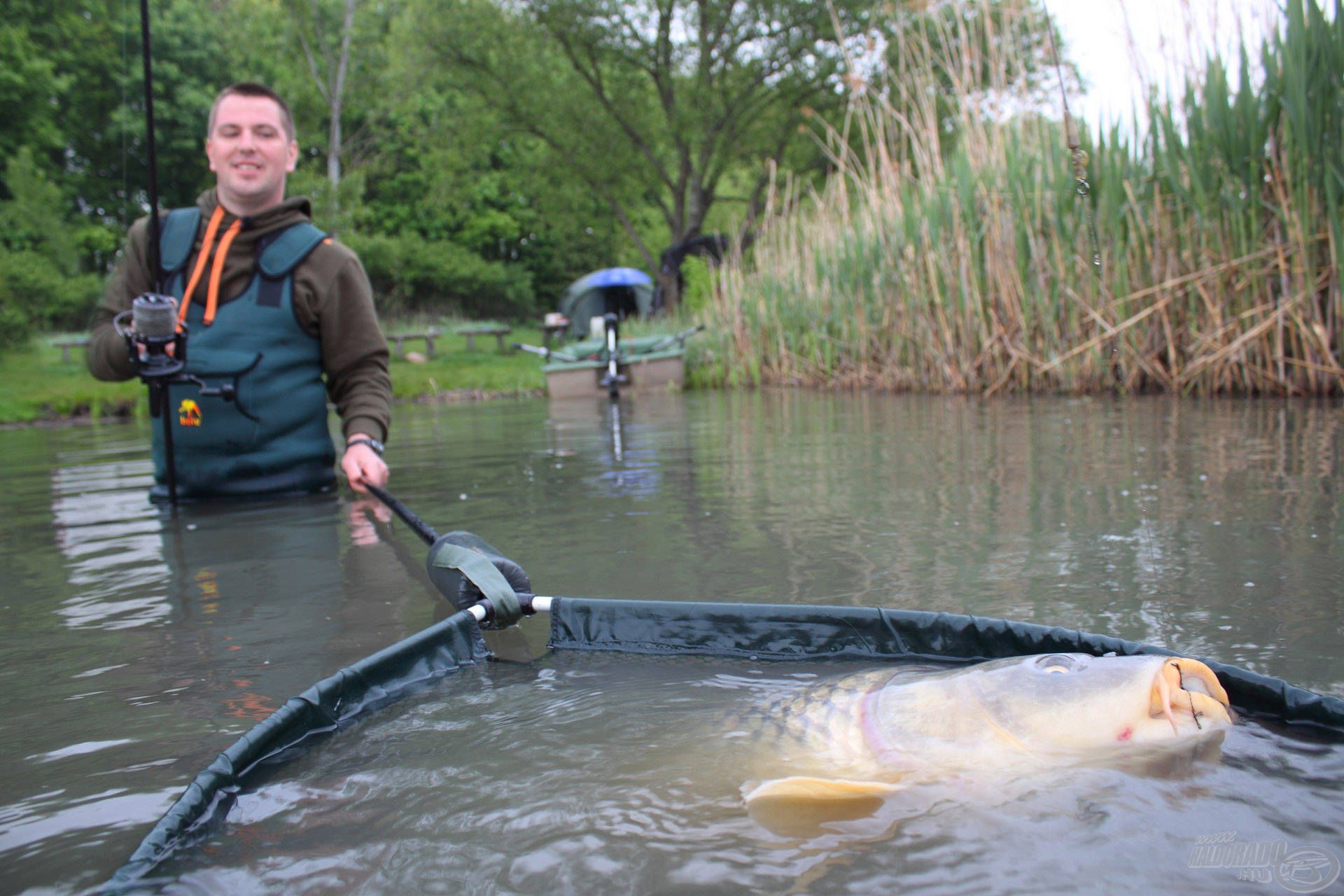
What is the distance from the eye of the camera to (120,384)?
38.8 feet

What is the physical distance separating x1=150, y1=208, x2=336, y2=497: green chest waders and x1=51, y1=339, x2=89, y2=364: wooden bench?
52.7ft

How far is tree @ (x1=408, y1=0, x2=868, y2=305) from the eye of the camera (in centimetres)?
2161

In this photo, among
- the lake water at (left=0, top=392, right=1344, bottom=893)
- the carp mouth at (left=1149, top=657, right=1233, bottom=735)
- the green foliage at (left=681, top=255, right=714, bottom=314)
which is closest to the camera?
the lake water at (left=0, top=392, right=1344, bottom=893)

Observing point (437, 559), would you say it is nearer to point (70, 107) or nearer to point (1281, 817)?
point (1281, 817)

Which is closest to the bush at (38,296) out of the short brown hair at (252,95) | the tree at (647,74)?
the tree at (647,74)

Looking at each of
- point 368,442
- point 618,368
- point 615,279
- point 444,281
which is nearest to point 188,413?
point 368,442

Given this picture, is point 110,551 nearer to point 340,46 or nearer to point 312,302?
point 312,302

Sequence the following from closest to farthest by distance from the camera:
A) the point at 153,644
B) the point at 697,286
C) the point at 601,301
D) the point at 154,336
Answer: the point at 153,644, the point at 154,336, the point at 697,286, the point at 601,301

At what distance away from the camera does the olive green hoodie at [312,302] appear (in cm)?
352

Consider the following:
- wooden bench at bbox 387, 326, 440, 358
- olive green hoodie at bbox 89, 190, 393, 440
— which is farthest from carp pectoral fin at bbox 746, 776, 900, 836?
wooden bench at bbox 387, 326, 440, 358

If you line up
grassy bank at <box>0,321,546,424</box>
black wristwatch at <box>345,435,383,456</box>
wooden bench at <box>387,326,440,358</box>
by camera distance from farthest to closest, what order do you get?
wooden bench at <box>387,326,440,358</box>, grassy bank at <box>0,321,546,424</box>, black wristwatch at <box>345,435,383,456</box>

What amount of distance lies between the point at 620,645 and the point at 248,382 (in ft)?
7.45

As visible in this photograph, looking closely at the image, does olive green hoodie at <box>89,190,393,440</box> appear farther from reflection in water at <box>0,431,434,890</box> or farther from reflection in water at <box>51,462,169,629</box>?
reflection in water at <box>51,462,169,629</box>

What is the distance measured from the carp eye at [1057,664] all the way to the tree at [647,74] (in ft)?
67.8
